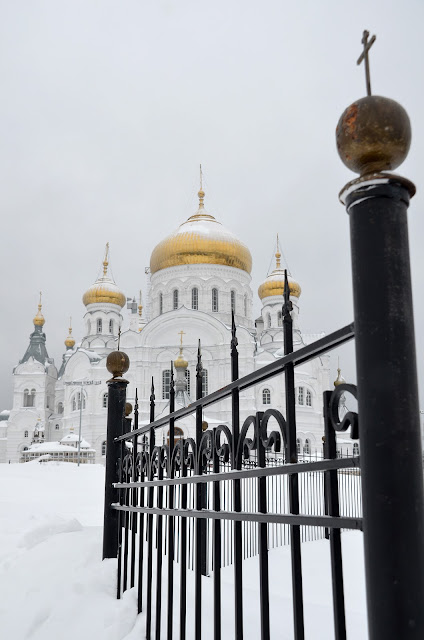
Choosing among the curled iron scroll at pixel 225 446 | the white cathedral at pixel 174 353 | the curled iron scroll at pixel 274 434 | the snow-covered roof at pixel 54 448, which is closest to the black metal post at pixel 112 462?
the curled iron scroll at pixel 225 446

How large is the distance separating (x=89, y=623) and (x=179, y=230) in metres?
39.9

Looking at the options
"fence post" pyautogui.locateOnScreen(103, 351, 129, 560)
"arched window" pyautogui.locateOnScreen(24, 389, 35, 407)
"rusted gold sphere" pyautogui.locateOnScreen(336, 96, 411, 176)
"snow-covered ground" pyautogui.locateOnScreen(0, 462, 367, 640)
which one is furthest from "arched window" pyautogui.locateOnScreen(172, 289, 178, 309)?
"rusted gold sphere" pyautogui.locateOnScreen(336, 96, 411, 176)

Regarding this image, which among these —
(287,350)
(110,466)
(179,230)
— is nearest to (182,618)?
(287,350)

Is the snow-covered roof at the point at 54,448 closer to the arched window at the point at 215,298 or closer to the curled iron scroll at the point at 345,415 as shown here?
the arched window at the point at 215,298

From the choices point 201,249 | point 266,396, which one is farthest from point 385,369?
point 201,249

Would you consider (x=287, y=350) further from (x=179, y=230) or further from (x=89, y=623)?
(x=179, y=230)

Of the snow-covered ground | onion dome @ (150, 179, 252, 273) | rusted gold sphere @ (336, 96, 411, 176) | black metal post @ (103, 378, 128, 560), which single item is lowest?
the snow-covered ground

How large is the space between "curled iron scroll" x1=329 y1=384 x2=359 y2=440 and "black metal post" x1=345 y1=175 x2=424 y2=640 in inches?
3.1

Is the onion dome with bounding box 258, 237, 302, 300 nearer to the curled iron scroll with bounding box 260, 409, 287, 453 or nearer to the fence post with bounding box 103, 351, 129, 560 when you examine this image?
the fence post with bounding box 103, 351, 129, 560

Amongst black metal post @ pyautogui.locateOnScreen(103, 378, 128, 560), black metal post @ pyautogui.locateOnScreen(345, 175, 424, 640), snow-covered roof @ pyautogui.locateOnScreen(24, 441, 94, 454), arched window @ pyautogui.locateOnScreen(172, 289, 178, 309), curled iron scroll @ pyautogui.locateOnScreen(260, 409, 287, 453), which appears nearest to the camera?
black metal post @ pyautogui.locateOnScreen(345, 175, 424, 640)

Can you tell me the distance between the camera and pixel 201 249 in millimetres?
40812

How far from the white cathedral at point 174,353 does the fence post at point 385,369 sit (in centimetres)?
3078

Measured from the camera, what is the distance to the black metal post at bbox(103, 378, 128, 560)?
4.66m

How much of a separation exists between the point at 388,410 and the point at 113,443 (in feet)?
12.1
